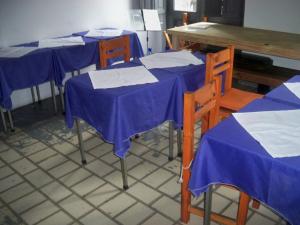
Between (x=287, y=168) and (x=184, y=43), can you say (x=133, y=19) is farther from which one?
(x=287, y=168)

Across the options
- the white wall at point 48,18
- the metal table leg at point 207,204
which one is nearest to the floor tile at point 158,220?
the metal table leg at point 207,204

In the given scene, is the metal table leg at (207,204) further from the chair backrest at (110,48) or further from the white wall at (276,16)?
the white wall at (276,16)

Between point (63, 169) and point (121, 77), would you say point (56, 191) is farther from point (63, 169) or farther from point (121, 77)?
point (121, 77)

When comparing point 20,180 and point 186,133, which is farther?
point 20,180

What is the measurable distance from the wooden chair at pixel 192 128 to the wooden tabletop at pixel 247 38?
3.83 feet

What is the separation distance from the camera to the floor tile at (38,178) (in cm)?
253

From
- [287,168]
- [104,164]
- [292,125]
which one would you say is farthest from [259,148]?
[104,164]

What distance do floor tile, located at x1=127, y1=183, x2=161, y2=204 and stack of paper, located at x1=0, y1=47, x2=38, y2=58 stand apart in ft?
5.74

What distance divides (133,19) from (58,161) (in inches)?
113

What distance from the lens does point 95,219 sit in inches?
84.6

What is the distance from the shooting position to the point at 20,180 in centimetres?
257

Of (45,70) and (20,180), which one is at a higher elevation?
(45,70)

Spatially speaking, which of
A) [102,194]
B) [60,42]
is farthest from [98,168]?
[60,42]

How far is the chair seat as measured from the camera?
246 centimetres
